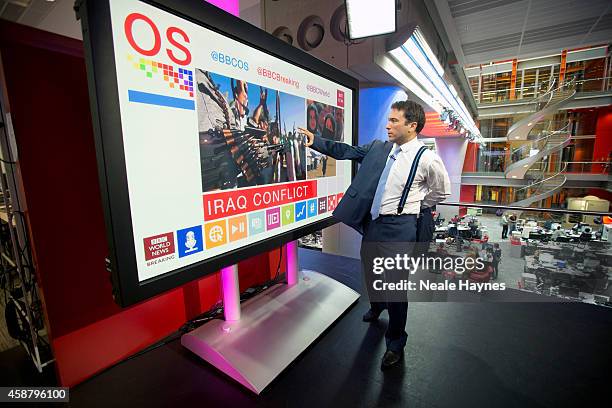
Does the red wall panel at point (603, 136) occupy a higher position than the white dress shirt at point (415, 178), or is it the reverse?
the red wall panel at point (603, 136)

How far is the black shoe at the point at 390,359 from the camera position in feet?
3.76

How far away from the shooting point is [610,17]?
13.5 ft

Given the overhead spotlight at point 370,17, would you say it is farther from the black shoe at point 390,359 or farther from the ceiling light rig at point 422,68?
the black shoe at point 390,359

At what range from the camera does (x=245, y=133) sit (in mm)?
1060

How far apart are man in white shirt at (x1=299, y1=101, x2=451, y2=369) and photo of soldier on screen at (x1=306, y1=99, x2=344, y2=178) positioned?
104 mm

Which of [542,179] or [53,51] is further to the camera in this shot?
[542,179]

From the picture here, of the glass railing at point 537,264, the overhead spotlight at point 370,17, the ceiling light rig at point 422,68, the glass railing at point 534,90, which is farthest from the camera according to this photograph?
the glass railing at point 534,90

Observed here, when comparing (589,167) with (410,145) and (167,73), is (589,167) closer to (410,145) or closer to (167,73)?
(410,145)

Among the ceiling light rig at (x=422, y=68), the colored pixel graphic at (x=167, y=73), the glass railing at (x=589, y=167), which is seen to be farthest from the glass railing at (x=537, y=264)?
the glass railing at (x=589, y=167)

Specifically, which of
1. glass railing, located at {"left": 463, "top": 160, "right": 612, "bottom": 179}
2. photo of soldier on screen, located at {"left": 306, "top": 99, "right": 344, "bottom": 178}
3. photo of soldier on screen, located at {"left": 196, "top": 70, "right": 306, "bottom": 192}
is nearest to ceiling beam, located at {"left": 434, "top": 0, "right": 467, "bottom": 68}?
photo of soldier on screen, located at {"left": 306, "top": 99, "right": 344, "bottom": 178}

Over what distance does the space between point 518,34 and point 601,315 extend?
467 cm

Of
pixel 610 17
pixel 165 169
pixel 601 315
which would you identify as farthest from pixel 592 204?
pixel 165 169

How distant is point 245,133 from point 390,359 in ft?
3.51

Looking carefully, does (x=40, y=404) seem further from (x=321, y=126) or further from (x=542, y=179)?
(x=542, y=179)
